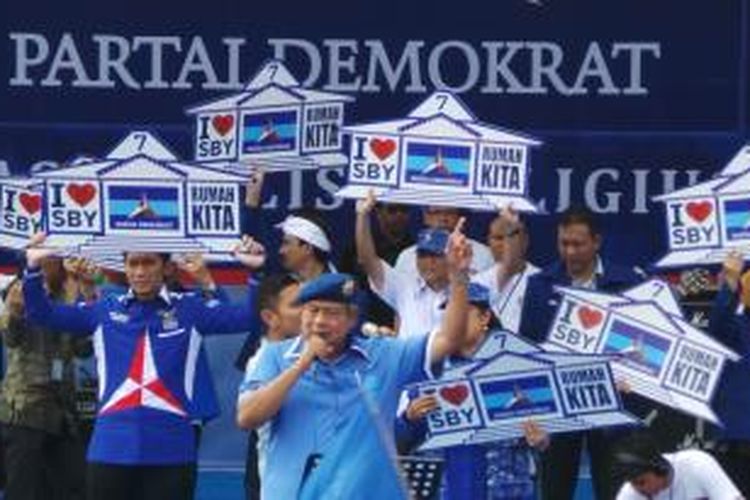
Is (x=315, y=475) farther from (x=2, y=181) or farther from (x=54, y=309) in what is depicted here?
(x=2, y=181)

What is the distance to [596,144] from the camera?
54.6ft

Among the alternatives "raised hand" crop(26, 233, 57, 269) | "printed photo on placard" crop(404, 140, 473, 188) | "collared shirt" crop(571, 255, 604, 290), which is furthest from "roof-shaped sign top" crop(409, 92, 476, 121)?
"raised hand" crop(26, 233, 57, 269)

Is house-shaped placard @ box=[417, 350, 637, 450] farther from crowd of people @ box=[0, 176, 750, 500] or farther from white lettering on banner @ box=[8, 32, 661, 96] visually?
white lettering on banner @ box=[8, 32, 661, 96]

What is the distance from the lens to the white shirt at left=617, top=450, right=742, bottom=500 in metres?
13.5

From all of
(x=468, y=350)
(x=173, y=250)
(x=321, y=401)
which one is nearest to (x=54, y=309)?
(x=173, y=250)

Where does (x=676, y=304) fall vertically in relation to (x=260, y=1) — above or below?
below

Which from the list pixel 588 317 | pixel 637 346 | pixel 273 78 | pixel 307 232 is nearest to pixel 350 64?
pixel 273 78

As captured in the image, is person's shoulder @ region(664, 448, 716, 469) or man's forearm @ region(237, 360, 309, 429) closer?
man's forearm @ region(237, 360, 309, 429)

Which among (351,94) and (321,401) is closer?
(321,401)

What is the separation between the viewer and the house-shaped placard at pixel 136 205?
581 inches

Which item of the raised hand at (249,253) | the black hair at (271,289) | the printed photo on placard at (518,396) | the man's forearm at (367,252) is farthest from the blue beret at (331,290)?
the man's forearm at (367,252)

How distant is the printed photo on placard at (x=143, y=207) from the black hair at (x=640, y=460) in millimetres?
2458

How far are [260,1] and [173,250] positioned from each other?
8.50ft

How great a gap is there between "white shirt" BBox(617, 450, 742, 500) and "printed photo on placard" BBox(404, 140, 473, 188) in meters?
2.01
